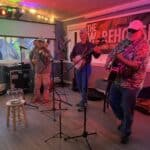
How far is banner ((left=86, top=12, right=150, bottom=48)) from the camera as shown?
3928 millimetres

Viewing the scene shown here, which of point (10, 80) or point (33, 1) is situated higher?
point (33, 1)

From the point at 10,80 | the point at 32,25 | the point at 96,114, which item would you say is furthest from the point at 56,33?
the point at 96,114

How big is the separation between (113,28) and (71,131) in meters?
2.71

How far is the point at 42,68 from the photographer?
3994mm

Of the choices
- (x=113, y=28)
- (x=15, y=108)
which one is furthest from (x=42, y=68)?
(x=113, y=28)

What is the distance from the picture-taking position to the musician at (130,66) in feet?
7.33

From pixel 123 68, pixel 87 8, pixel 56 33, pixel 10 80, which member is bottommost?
pixel 10 80

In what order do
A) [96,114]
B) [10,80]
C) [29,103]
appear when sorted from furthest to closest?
[10,80] → [29,103] → [96,114]

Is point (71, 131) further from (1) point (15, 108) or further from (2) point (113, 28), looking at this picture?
(2) point (113, 28)

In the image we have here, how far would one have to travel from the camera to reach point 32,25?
5730 mm

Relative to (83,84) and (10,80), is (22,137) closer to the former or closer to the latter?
(83,84)

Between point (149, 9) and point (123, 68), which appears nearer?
point (123, 68)

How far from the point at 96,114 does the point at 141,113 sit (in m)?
0.83

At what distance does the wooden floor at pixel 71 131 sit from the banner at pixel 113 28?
5.24 feet
